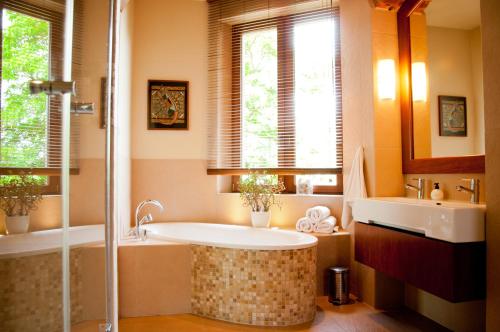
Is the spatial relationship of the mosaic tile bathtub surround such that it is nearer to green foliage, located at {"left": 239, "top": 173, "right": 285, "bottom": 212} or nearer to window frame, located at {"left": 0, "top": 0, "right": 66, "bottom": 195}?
green foliage, located at {"left": 239, "top": 173, "right": 285, "bottom": 212}

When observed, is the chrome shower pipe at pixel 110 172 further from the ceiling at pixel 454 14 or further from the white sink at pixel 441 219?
the ceiling at pixel 454 14

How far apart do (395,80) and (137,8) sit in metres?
2.65

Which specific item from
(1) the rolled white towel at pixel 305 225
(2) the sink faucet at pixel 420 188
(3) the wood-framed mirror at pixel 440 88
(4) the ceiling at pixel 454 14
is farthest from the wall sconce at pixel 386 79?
(1) the rolled white towel at pixel 305 225

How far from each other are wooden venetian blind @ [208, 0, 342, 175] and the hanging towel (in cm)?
33

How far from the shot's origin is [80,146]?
931mm

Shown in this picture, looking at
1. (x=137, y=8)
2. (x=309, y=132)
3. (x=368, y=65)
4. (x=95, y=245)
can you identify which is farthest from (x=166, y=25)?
(x=95, y=245)

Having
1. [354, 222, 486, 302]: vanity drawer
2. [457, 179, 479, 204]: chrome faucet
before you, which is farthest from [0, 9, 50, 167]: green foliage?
[457, 179, 479, 204]: chrome faucet

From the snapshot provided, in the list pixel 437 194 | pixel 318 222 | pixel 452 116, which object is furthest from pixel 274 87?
pixel 437 194

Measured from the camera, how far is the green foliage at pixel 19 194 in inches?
27.3

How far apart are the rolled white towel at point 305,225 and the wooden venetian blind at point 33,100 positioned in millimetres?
2318

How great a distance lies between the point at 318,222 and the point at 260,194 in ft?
1.97

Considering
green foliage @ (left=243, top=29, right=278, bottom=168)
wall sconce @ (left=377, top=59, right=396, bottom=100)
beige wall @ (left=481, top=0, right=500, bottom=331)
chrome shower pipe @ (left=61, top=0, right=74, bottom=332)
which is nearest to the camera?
chrome shower pipe @ (left=61, top=0, right=74, bottom=332)

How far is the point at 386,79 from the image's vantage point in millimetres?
2572

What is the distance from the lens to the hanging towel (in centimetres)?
265
